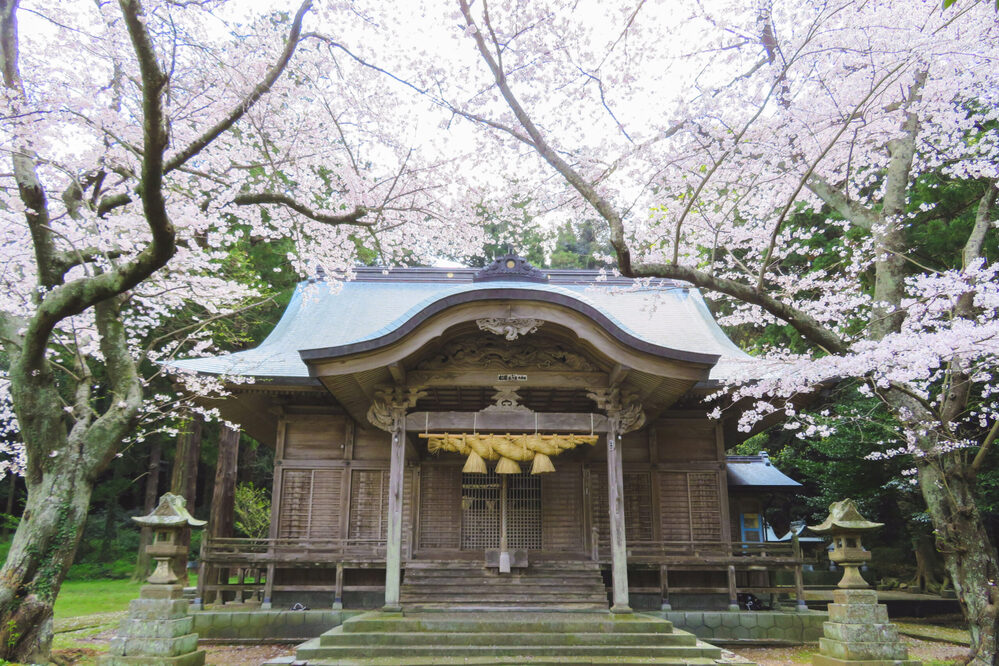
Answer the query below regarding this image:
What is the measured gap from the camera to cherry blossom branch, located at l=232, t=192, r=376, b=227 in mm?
7070

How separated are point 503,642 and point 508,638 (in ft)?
0.26

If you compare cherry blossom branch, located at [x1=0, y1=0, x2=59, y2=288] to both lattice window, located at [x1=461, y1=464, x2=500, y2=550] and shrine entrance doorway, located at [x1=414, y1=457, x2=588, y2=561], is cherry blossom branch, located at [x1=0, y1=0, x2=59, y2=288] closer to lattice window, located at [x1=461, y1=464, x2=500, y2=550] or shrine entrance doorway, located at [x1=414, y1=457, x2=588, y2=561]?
shrine entrance doorway, located at [x1=414, y1=457, x2=588, y2=561]

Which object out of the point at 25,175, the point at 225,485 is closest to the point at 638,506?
the point at 25,175

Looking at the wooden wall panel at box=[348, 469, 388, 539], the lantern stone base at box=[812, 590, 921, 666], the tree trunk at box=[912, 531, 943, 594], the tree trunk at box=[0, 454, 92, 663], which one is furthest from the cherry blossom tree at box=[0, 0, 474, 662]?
the tree trunk at box=[912, 531, 943, 594]

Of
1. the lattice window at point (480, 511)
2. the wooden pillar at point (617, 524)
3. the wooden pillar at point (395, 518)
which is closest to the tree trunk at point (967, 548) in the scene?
the wooden pillar at point (617, 524)

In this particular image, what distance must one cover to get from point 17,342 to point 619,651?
7523mm

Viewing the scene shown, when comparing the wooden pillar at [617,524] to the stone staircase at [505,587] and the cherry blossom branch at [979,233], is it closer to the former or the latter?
the stone staircase at [505,587]

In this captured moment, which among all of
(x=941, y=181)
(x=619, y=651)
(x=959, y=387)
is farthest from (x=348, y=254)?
(x=941, y=181)

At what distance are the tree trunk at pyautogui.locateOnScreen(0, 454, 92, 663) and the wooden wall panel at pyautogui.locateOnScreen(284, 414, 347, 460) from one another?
4684 millimetres

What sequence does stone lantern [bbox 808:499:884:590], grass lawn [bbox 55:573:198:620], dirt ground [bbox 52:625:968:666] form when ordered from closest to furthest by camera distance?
1. stone lantern [bbox 808:499:884:590]
2. dirt ground [bbox 52:625:968:666]
3. grass lawn [bbox 55:573:198:620]

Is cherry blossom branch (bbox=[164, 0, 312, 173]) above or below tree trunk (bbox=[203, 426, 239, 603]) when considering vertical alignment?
above

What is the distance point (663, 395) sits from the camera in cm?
952

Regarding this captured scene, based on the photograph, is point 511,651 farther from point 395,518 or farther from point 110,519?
point 110,519

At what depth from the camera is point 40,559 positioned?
6.50m
